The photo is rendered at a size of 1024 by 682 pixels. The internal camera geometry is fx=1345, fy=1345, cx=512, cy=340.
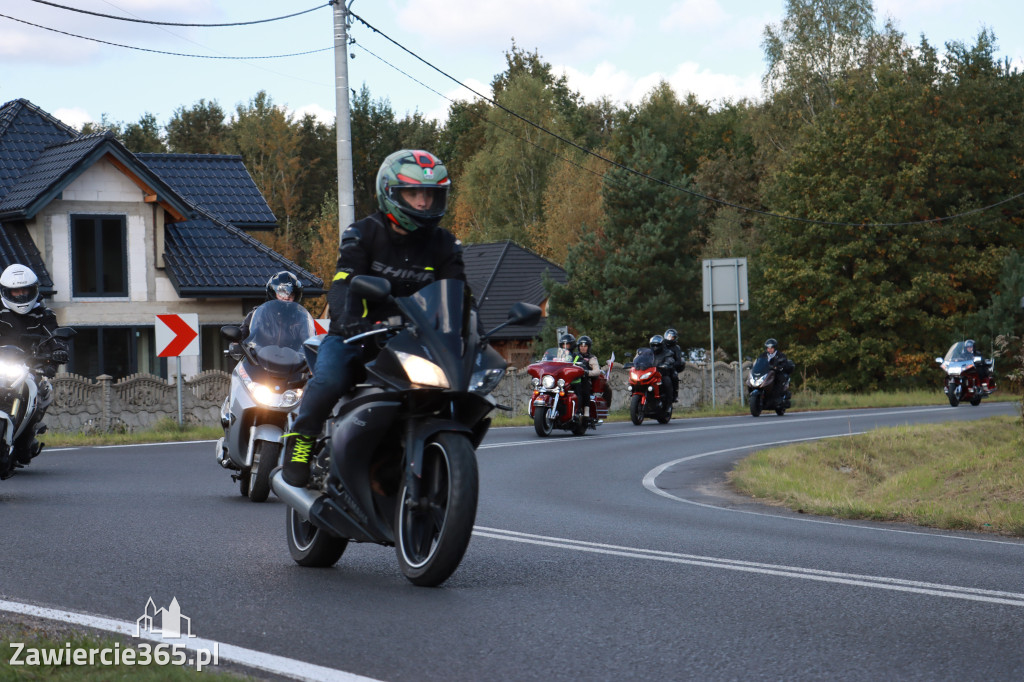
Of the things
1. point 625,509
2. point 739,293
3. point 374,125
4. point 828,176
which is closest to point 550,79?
point 374,125

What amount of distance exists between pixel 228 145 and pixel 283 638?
260ft

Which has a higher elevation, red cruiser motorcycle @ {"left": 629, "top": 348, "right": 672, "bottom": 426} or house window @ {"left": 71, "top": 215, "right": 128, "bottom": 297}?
house window @ {"left": 71, "top": 215, "right": 128, "bottom": 297}

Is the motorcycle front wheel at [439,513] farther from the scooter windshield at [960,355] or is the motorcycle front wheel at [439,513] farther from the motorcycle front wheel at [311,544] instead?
the scooter windshield at [960,355]

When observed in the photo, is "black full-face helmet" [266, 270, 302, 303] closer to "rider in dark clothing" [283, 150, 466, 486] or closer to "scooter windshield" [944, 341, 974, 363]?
"rider in dark clothing" [283, 150, 466, 486]

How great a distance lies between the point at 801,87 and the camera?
2488 inches

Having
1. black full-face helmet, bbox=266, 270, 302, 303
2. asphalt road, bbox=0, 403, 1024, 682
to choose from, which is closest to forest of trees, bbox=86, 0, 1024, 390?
black full-face helmet, bbox=266, 270, 302, 303

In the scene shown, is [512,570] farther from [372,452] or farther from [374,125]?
[374,125]

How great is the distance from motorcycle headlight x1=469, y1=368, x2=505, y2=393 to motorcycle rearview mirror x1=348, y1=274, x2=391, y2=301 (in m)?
0.56

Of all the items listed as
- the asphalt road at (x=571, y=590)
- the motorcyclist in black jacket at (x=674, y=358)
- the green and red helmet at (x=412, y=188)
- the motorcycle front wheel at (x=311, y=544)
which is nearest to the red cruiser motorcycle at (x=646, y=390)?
the motorcyclist in black jacket at (x=674, y=358)

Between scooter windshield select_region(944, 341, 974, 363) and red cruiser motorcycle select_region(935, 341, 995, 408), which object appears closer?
red cruiser motorcycle select_region(935, 341, 995, 408)

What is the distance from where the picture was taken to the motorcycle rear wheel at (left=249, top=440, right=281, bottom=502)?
10.8 metres

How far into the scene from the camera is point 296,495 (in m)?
6.89

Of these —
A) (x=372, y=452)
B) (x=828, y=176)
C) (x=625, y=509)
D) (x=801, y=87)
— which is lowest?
(x=625, y=509)

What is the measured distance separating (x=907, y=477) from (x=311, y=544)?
34.7 feet
